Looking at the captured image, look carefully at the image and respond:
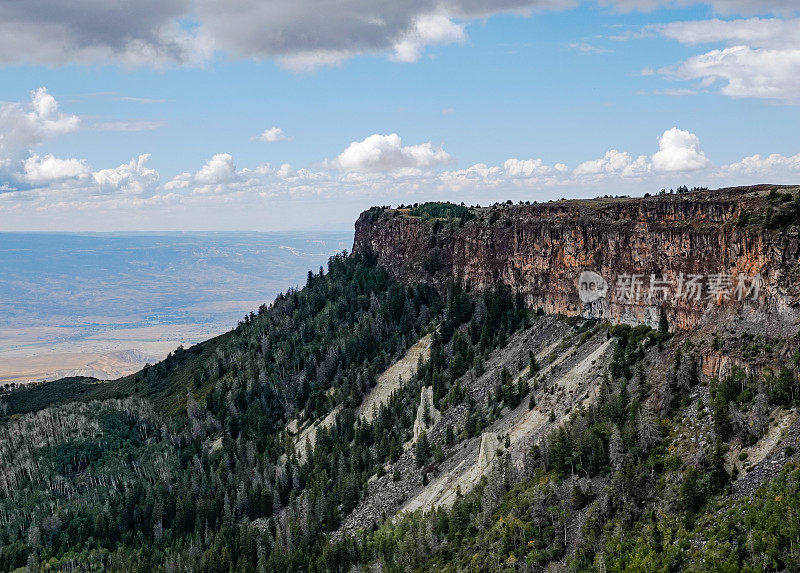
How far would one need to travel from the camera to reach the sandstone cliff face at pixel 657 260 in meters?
120

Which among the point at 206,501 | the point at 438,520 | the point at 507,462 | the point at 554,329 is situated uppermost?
the point at 554,329

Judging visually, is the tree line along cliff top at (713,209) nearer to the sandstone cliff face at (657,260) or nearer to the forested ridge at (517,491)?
the sandstone cliff face at (657,260)

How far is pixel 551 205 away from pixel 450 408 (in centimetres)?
5610

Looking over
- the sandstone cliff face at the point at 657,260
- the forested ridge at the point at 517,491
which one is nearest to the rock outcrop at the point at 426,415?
the forested ridge at the point at 517,491

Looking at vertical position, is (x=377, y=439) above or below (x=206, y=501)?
above

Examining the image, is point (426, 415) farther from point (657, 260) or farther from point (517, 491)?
point (657, 260)

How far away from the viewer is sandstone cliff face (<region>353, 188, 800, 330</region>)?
12025 centimetres

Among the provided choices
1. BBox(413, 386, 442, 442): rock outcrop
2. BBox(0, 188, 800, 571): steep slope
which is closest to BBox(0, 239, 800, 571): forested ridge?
BBox(0, 188, 800, 571): steep slope

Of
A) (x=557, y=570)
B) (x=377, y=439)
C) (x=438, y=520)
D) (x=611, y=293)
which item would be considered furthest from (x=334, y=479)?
(x=557, y=570)

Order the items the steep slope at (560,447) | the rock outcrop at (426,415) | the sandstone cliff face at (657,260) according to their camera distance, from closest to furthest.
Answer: the steep slope at (560,447) → the sandstone cliff face at (657,260) → the rock outcrop at (426,415)

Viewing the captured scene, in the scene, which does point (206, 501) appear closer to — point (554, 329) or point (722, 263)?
point (554, 329)

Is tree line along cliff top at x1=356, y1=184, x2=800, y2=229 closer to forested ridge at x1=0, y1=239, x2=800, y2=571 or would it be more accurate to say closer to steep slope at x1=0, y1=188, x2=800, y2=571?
steep slope at x1=0, y1=188, x2=800, y2=571

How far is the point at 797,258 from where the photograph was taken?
384 ft

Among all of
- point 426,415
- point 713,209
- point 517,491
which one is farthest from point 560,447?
point 426,415
